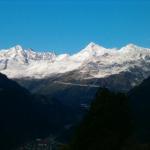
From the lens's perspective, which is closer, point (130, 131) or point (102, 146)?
point (102, 146)

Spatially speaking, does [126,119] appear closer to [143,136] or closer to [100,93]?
[100,93]

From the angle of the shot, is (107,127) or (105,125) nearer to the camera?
(107,127)

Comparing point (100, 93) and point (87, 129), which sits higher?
point (100, 93)

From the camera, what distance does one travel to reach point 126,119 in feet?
228

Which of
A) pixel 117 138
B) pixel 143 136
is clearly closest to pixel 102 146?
pixel 117 138

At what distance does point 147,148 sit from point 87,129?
798 centimetres

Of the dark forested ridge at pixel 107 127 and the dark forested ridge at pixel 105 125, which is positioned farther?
the dark forested ridge at pixel 105 125

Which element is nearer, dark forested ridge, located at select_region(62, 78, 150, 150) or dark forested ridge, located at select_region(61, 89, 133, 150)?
dark forested ridge, located at select_region(62, 78, 150, 150)

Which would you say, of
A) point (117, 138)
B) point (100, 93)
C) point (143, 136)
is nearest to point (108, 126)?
point (117, 138)

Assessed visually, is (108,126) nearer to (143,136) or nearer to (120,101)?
→ (120,101)

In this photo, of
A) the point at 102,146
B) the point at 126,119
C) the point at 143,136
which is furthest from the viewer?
the point at 143,136

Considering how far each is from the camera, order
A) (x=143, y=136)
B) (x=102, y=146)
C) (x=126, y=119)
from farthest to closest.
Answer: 1. (x=143, y=136)
2. (x=126, y=119)
3. (x=102, y=146)

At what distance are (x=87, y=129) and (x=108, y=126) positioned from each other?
2.78 metres

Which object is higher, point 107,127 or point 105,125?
point 105,125
